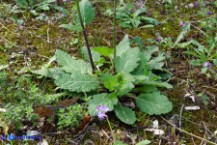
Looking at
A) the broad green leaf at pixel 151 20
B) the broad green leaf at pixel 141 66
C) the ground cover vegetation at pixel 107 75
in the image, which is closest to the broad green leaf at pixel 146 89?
the ground cover vegetation at pixel 107 75

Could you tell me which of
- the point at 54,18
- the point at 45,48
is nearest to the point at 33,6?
the point at 54,18

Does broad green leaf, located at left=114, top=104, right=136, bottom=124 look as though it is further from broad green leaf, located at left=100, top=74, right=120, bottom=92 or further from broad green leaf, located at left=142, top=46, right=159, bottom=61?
broad green leaf, located at left=142, top=46, right=159, bottom=61

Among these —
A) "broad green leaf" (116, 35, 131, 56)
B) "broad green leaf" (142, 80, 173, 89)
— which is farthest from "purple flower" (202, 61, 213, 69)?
"broad green leaf" (116, 35, 131, 56)

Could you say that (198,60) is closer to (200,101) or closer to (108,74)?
(200,101)

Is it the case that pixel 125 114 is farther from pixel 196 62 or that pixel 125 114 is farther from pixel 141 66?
pixel 196 62

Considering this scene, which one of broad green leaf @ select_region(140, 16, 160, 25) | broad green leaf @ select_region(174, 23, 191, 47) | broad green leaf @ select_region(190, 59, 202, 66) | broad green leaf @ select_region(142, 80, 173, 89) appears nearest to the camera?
broad green leaf @ select_region(142, 80, 173, 89)

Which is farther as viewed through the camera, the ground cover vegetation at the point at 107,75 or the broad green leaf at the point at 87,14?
the broad green leaf at the point at 87,14

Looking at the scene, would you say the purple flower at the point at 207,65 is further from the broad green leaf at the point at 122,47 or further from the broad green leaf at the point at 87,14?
the broad green leaf at the point at 87,14
